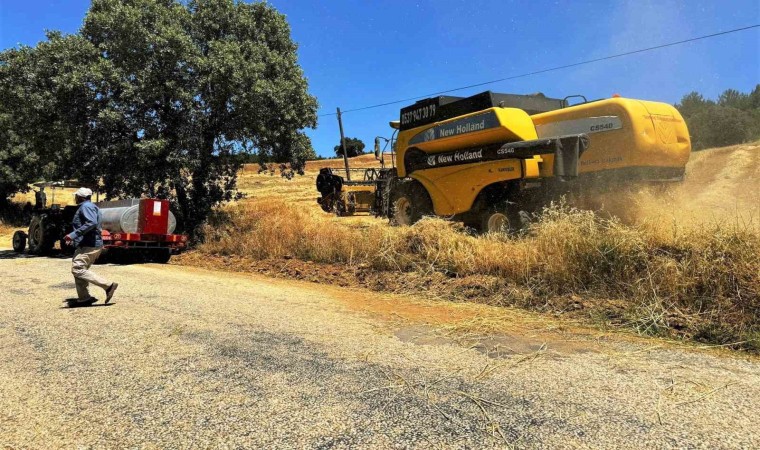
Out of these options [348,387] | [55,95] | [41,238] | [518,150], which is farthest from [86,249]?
[41,238]

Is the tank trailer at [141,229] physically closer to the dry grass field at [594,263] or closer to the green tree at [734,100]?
the dry grass field at [594,263]

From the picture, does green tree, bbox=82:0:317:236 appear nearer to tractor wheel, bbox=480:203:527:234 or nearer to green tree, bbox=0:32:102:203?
green tree, bbox=0:32:102:203

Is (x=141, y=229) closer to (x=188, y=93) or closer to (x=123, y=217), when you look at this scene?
(x=123, y=217)

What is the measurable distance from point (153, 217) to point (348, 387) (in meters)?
11.7

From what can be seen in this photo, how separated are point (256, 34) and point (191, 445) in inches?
625

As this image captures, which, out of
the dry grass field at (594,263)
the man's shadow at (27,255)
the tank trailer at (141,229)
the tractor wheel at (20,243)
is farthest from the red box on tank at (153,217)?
the tractor wheel at (20,243)

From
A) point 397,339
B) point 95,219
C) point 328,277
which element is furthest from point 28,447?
point 328,277

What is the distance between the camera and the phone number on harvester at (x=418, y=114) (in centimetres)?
1245

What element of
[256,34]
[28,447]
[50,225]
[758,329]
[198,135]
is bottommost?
[758,329]

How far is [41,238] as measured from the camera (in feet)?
53.1

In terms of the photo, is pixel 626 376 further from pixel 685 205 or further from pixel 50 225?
pixel 50 225

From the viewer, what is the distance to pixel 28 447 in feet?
10.5

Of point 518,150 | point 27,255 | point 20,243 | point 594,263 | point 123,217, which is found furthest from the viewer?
point 20,243

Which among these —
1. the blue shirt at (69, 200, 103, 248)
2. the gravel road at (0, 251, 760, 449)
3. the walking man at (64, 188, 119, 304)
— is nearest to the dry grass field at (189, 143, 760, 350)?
the gravel road at (0, 251, 760, 449)
